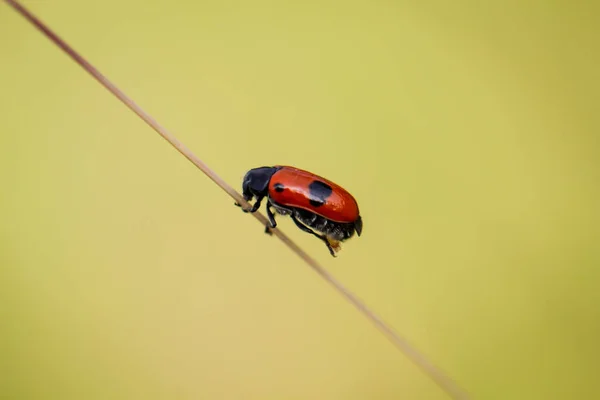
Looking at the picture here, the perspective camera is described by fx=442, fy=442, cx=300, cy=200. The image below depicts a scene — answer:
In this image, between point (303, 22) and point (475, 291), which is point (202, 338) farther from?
point (303, 22)

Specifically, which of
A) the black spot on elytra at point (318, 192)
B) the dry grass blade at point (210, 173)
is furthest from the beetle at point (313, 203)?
the dry grass blade at point (210, 173)

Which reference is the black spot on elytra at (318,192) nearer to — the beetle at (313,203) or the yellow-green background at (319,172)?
the beetle at (313,203)

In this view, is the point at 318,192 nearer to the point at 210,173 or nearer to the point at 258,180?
the point at 258,180

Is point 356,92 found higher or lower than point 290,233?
higher

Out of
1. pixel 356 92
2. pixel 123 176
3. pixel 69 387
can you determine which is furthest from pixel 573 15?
pixel 69 387

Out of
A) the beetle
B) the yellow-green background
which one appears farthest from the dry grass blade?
the yellow-green background

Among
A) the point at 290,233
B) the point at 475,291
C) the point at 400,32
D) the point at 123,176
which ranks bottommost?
the point at 475,291
